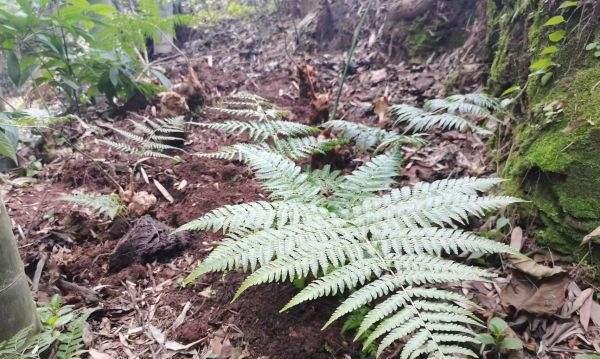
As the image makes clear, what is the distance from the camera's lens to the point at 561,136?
191 centimetres

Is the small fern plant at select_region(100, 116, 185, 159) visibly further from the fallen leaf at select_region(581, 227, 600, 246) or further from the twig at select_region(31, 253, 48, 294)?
the fallen leaf at select_region(581, 227, 600, 246)

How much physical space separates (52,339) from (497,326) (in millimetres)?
1579

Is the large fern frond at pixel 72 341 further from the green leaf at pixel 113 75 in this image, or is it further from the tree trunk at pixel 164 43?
the tree trunk at pixel 164 43

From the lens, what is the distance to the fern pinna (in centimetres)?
124

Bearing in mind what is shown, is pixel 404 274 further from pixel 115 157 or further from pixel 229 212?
pixel 115 157

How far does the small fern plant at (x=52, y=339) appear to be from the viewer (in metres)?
1.32

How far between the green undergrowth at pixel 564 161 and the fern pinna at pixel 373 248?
35 centimetres

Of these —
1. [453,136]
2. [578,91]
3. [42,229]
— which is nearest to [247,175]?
[42,229]

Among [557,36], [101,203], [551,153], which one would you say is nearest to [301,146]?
[101,203]

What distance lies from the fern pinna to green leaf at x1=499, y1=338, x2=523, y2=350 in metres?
0.11

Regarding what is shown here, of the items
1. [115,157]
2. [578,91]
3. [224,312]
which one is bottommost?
[224,312]

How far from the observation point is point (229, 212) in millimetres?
1729

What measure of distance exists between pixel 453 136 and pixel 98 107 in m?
3.87

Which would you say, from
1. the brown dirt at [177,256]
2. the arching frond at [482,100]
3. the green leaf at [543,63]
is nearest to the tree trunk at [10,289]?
the brown dirt at [177,256]
